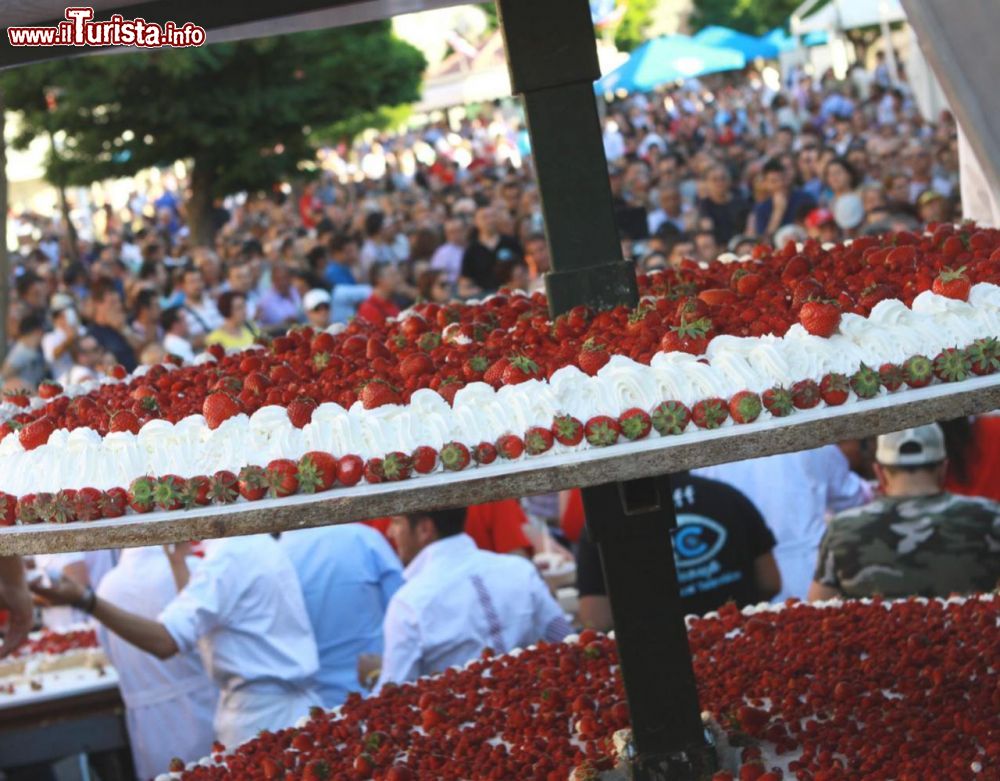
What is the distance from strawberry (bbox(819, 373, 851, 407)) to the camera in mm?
2648

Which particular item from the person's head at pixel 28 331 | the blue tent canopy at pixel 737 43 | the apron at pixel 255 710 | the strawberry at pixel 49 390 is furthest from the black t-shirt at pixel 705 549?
the blue tent canopy at pixel 737 43

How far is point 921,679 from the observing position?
3.75 meters

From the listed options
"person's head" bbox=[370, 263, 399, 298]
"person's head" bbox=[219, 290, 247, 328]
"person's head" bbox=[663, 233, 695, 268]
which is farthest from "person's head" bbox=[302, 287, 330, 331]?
"person's head" bbox=[663, 233, 695, 268]

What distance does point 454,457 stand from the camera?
267cm

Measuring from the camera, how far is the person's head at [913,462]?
5234 mm

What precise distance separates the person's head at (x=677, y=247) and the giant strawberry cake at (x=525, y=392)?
7.37 m

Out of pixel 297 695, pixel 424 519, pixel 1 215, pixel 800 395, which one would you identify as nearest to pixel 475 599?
pixel 424 519

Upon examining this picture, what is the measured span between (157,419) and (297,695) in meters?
3.33

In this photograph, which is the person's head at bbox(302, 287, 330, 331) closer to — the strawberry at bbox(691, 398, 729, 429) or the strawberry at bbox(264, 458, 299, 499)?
the strawberry at bbox(264, 458, 299, 499)

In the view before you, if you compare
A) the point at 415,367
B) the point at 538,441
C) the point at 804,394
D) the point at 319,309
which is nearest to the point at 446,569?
the point at 415,367

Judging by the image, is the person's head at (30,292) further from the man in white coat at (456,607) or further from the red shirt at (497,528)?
the man in white coat at (456,607)

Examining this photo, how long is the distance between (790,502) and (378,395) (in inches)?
158

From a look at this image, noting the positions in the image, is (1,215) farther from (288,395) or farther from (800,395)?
(800,395)

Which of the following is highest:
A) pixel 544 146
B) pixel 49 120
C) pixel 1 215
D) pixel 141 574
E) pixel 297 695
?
pixel 49 120
